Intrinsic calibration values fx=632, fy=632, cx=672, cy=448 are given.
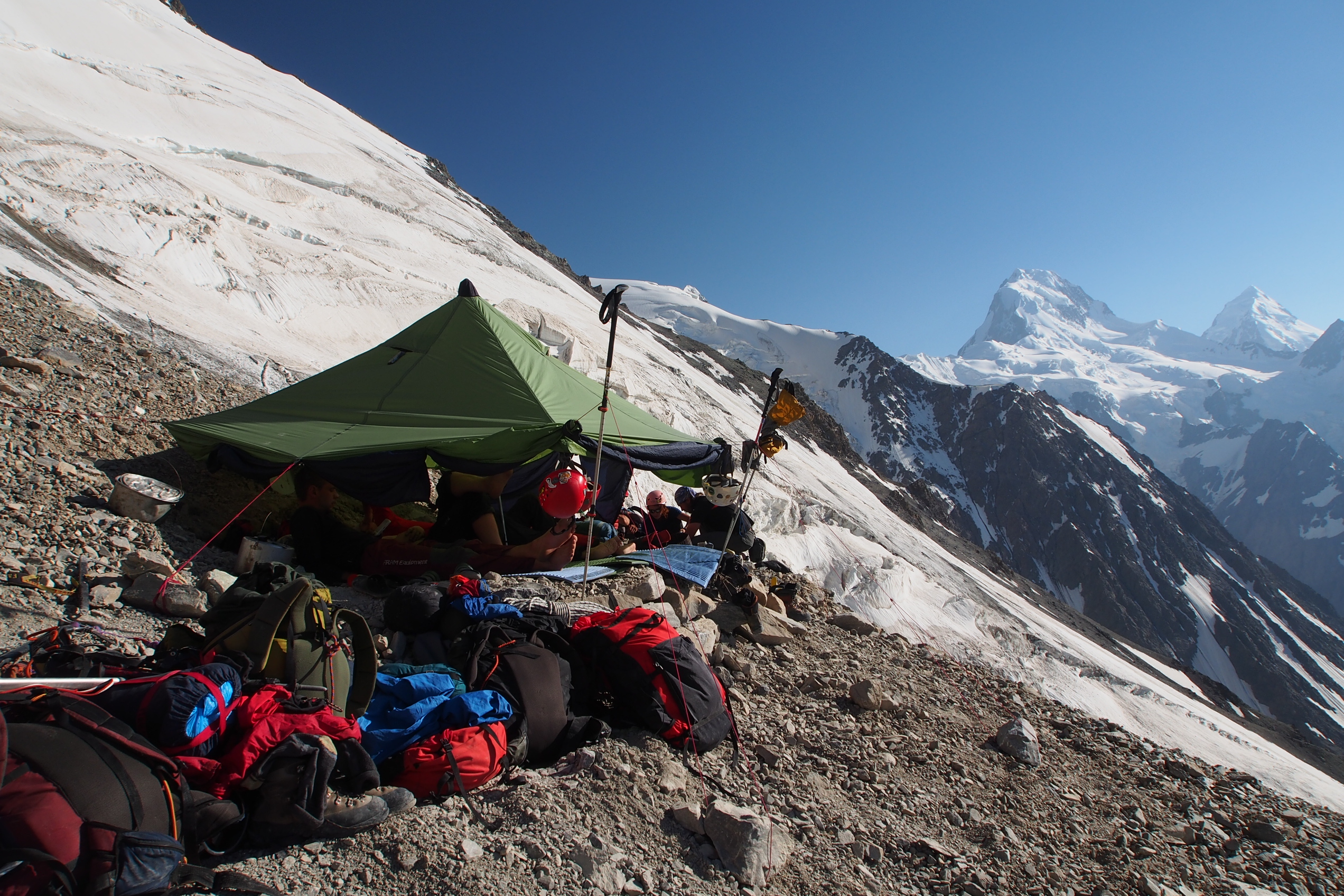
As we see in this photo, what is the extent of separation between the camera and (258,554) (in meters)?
5.31

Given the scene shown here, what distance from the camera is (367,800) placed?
8.72 feet

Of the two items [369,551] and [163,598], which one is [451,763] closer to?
[163,598]

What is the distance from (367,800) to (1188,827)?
5.21 m

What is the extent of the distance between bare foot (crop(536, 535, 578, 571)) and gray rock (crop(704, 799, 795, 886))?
3907mm

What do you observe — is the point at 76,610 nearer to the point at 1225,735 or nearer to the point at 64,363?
the point at 64,363

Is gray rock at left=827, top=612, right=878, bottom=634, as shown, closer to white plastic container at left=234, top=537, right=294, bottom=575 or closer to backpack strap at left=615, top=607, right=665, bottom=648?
backpack strap at left=615, top=607, right=665, bottom=648

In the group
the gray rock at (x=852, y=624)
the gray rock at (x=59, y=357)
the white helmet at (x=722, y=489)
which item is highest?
the white helmet at (x=722, y=489)

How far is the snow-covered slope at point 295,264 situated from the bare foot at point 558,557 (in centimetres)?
583

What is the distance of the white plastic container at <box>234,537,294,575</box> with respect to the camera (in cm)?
521

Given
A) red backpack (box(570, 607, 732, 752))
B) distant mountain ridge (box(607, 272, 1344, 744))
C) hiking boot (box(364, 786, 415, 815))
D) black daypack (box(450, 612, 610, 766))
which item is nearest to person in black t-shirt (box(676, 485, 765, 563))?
red backpack (box(570, 607, 732, 752))

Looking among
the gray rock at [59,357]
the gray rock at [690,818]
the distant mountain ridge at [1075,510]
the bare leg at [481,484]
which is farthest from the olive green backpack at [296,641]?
the distant mountain ridge at [1075,510]

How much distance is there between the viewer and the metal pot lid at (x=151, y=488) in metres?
5.17

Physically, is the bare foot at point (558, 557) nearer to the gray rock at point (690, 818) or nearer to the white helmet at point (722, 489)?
the white helmet at point (722, 489)

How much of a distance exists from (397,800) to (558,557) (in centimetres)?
417
